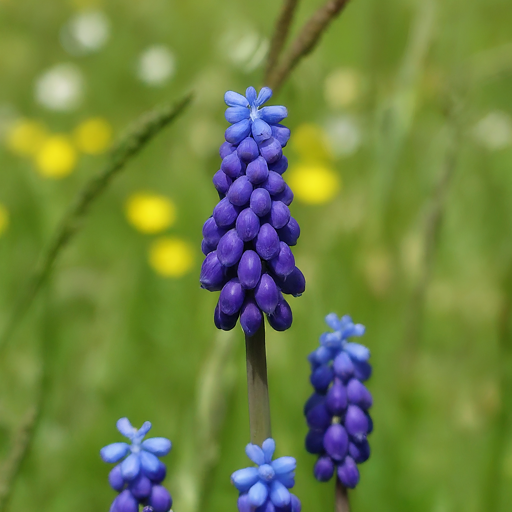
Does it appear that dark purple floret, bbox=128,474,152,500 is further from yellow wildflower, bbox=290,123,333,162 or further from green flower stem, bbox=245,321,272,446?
yellow wildflower, bbox=290,123,333,162

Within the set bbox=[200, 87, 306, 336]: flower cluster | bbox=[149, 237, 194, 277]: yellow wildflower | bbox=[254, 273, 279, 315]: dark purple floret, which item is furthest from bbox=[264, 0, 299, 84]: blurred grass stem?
bbox=[149, 237, 194, 277]: yellow wildflower

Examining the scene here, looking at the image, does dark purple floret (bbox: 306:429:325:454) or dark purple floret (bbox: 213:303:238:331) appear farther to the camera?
dark purple floret (bbox: 306:429:325:454)

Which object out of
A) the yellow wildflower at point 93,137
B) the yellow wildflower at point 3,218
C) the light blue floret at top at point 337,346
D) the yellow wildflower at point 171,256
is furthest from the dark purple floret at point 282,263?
the yellow wildflower at point 93,137

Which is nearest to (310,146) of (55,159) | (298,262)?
(298,262)

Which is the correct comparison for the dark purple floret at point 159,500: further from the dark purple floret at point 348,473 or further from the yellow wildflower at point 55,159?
the yellow wildflower at point 55,159

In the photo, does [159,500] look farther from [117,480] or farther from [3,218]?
[3,218]
